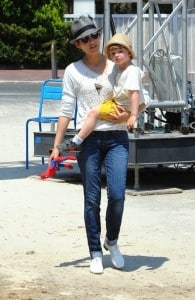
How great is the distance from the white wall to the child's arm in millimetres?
36812

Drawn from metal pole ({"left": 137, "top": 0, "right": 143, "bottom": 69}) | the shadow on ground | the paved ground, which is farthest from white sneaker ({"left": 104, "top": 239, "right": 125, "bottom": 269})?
the paved ground

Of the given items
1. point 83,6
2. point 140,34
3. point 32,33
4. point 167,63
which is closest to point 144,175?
point 167,63

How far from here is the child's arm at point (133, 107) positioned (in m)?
6.95

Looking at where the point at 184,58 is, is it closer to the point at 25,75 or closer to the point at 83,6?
the point at 25,75

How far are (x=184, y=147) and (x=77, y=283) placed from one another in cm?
458

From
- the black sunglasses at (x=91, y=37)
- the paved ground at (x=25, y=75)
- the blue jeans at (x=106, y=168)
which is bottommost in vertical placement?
the paved ground at (x=25, y=75)

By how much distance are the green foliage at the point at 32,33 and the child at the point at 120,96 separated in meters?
31.6

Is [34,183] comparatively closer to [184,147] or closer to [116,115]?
[184,147]

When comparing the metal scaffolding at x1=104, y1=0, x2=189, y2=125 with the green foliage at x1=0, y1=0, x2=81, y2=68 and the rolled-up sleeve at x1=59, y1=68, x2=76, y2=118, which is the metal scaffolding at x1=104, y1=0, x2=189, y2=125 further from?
the green foliage at x1=0, y1=0, x2=81, y2=68

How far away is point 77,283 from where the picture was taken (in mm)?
6852

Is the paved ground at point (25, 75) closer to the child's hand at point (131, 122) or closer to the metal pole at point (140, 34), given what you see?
the metal pole at point (140, 34)

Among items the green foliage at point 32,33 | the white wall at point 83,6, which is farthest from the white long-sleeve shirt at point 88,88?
the white wall at point 83,6

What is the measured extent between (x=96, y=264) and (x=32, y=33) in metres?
32.2

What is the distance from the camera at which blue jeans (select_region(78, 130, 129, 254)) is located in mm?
7012
